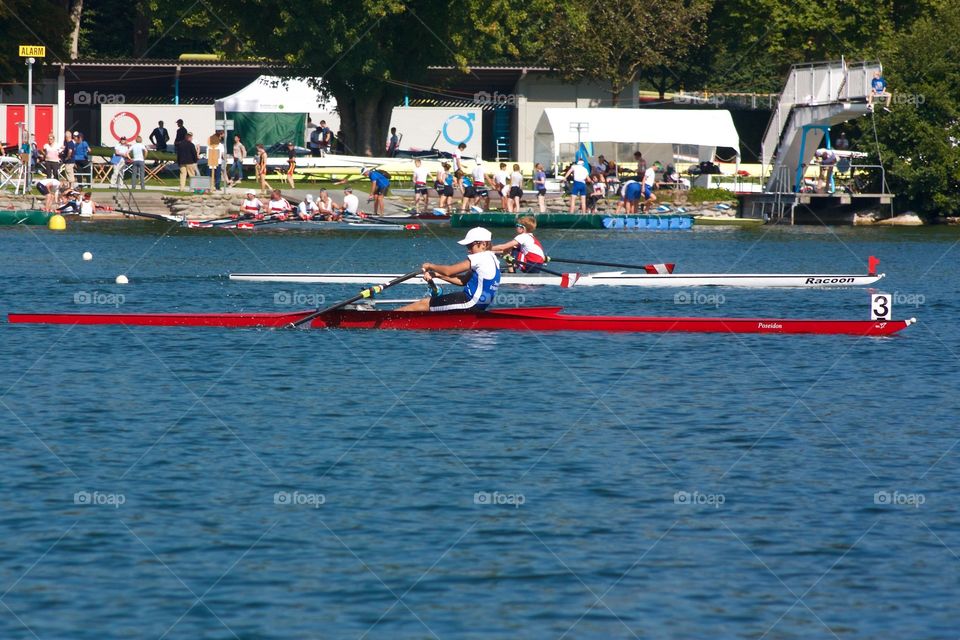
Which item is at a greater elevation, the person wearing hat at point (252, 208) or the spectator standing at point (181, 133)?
the spectator standing at point (181, 133)

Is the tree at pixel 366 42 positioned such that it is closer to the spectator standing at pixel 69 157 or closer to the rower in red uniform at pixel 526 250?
the spectator standing at pixel 69 157

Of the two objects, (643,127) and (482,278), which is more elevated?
(643,127)

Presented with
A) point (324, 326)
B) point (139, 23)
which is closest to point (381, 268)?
point (324, 326)

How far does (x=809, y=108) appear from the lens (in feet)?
155

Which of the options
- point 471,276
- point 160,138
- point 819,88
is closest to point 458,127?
point 160,138

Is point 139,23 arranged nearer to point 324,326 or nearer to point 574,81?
point 574,81

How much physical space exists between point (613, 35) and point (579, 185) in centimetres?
1563

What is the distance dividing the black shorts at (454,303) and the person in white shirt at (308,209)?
19881 mm

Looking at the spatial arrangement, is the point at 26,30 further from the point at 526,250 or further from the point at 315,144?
the point at 526,250

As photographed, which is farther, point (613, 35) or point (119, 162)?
point (613, 35)

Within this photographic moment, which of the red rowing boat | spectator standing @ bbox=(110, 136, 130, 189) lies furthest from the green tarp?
the red rowing boat

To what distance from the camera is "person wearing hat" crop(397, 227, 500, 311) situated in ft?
64.3

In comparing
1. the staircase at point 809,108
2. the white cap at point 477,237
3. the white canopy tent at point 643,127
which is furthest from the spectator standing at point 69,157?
the white cap at point 477,237

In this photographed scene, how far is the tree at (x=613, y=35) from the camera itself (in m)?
59.3
